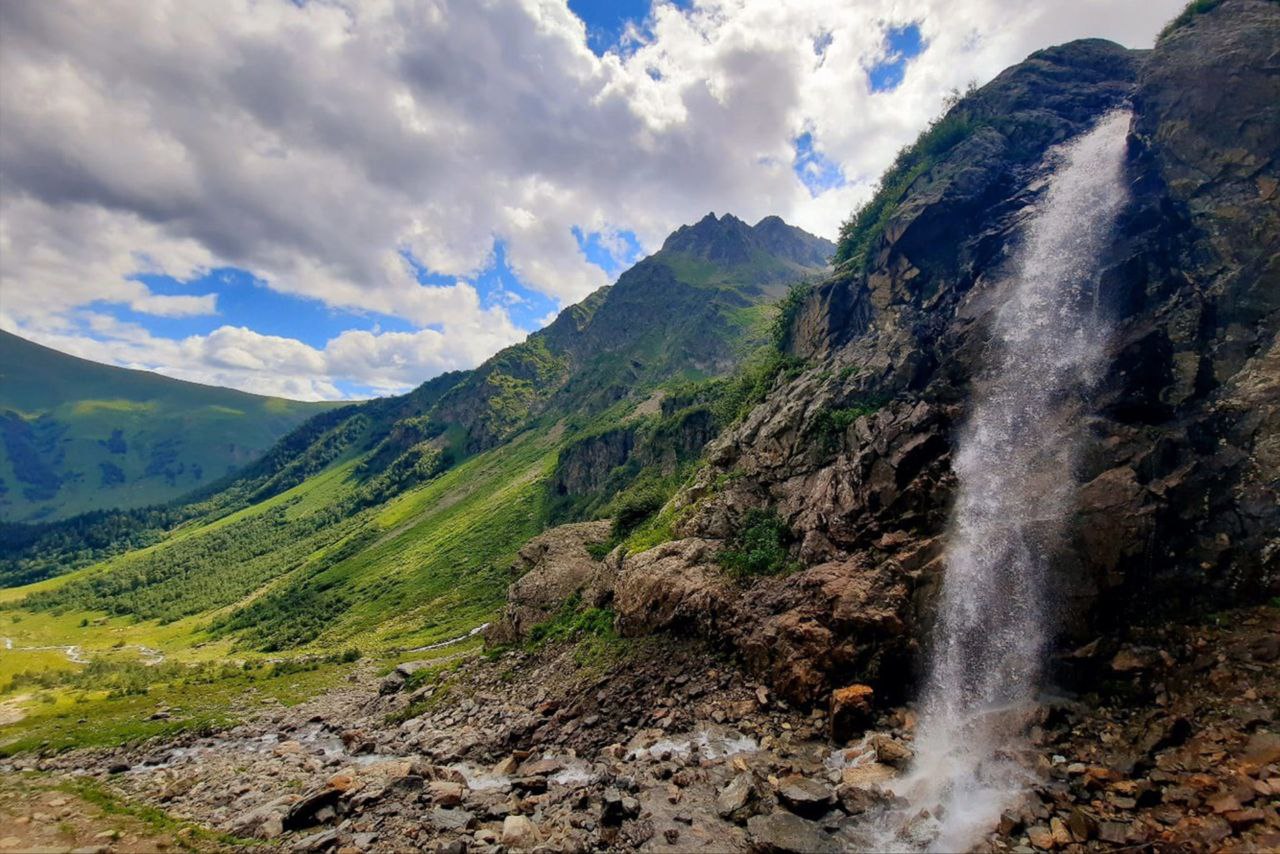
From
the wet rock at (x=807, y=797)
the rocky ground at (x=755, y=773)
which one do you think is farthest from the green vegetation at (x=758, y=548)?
the wet rock at (x=807, y=797)

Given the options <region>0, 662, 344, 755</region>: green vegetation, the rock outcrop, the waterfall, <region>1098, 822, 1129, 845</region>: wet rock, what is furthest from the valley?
<region>0, 662, 344, 755</region>: green vegetation

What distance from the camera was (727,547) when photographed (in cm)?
4250

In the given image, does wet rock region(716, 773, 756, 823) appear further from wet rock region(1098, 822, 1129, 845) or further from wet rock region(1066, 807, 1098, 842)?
wet rock region(1098, 822, 1129, 845)

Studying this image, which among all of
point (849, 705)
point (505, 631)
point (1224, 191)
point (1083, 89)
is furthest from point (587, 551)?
point (1083, 89)

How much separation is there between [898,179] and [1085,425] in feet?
196

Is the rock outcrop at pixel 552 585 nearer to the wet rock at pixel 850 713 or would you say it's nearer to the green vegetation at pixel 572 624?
the green vegetation at pixel 572 624

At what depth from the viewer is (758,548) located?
4056cm

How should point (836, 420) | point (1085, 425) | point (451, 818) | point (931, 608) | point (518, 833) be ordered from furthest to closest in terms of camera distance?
1. point (836, 420)
2. point (1085, 425)
3. point (931, 608)
4. point (451, 818)
5. point (518, 833)

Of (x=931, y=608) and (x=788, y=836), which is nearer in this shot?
(x=788, y=836)

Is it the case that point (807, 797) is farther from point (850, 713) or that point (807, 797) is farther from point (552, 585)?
point (552, 585)

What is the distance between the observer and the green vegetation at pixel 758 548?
38.7 metres

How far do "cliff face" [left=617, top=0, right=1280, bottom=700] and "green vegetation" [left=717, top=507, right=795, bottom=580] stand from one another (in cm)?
93

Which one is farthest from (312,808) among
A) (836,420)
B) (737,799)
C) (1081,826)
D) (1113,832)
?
(836,420)

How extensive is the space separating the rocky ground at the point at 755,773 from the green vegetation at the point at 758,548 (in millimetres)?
7120
